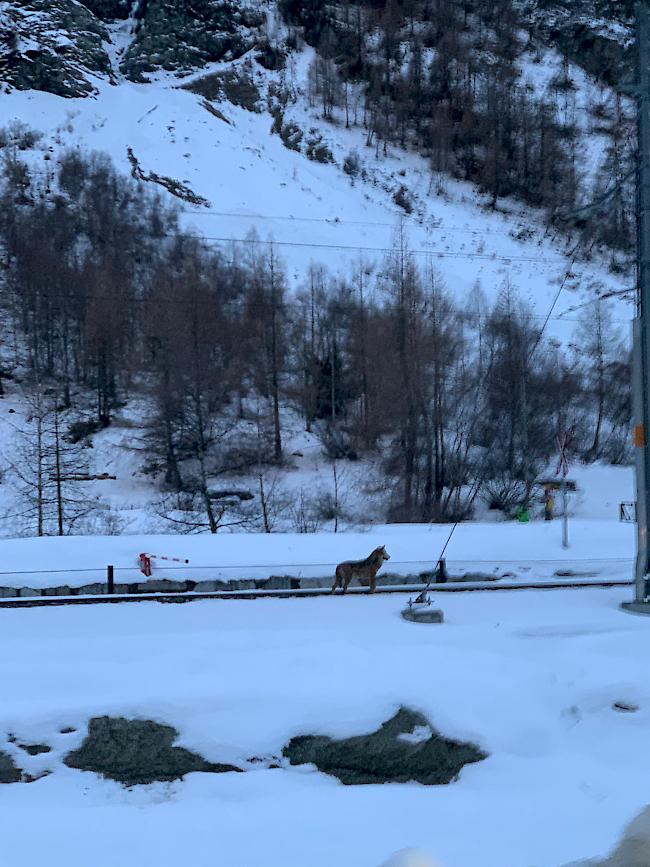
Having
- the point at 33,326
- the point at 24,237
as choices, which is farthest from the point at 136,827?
the point at 24,237

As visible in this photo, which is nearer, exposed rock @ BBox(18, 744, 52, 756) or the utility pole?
exposed rock @ BBox(18, 744, 52, 756)

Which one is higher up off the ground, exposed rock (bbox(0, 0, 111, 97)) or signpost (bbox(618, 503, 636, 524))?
exposed rock (bbox(0, 0, 111, 97))

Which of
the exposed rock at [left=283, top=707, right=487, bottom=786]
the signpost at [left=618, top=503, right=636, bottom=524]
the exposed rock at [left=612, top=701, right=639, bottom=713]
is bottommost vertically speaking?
the signpost at [left=618, top=503, right=636, bottom=524]

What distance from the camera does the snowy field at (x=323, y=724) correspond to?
4.23 metres

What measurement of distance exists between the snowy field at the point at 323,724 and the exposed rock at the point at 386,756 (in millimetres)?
98

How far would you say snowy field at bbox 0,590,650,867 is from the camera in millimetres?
4230

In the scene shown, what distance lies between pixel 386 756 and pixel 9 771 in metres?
2.96

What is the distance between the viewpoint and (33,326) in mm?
33531

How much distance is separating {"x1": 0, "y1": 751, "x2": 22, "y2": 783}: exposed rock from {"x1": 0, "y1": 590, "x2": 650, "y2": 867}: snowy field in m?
0.10

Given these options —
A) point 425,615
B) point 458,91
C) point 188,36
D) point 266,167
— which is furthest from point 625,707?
point 458,91

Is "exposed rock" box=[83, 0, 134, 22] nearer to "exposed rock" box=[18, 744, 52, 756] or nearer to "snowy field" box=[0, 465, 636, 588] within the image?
"snowy field" box=[0, 465, 636, 588]

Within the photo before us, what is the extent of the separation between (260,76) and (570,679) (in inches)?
2401

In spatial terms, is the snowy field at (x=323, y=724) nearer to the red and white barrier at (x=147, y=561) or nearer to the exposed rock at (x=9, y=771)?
the exposed rock at (x=9, y=771)

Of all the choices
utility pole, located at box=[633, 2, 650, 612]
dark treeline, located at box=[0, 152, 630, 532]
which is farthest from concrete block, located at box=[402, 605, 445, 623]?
dark treeline, located at box=[0, 152, 630, 532]
